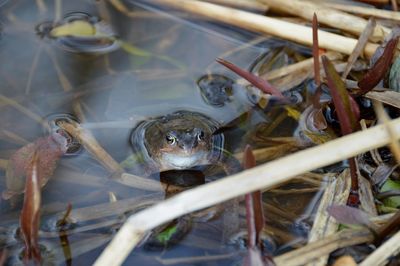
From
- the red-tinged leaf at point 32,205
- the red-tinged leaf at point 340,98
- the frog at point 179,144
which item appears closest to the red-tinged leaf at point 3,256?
the red-tinged leaf at point 32,205

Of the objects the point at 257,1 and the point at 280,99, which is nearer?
the point at 280,99

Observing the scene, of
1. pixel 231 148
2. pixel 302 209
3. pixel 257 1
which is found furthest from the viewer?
pixel 257 1

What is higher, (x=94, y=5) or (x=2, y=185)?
(x=94, y=5)

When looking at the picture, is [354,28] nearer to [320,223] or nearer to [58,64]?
[320,223]

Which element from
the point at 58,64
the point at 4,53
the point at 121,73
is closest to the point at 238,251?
the point at 121,73

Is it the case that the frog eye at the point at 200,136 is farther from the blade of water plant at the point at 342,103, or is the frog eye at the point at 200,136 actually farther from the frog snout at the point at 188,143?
the blade of water plant at the point at 342,103

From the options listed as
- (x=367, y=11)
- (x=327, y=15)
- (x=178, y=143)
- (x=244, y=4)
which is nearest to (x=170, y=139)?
(x=178, y=143)
